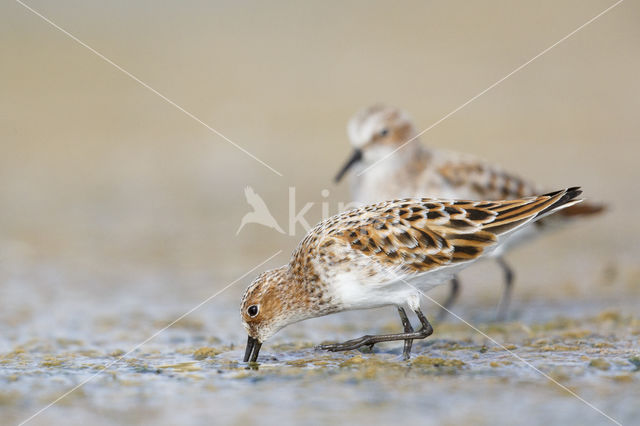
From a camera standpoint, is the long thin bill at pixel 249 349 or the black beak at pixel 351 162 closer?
the long thin bill at pixel 249 349

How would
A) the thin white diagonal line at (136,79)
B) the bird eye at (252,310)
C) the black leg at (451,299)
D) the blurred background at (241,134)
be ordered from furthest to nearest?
the thin white diagonal line at (136,79), the blurred background at (241,134), the black leg at (451,299), the bird eye at (252,310)

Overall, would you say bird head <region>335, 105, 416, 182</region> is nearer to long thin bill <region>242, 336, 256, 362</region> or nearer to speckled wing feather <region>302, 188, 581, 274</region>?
speckled wing feather <region>302, 188, 581, 274</region>

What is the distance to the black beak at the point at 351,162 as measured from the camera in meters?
10.4

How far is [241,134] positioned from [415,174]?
815 centimetres

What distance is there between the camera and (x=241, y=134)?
17797 millimetres

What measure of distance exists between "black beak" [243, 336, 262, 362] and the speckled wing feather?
0.85 m

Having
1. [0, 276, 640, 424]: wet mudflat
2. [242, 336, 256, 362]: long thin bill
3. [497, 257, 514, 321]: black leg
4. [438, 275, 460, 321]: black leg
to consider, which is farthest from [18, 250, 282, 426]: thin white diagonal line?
[497, 257, 514, 321]: black leg

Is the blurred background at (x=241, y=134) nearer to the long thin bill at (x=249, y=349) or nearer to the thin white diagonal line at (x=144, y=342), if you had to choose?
the thin white diagonal line at (x=144, y=342)

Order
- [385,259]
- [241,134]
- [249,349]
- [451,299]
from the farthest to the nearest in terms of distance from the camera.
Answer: [241,134] → [451,299] → [249,349] → [385,259]

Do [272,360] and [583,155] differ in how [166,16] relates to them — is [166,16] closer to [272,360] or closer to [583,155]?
[583,155]

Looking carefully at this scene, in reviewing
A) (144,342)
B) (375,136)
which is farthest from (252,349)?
(375,136)

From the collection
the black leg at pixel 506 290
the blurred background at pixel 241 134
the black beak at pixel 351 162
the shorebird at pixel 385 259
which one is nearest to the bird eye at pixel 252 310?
the shorebird at pixel 385 259

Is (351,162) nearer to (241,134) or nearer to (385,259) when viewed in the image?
(385,259)

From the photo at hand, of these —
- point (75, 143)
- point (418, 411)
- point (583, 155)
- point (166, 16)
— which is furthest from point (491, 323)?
point (166, 16)
